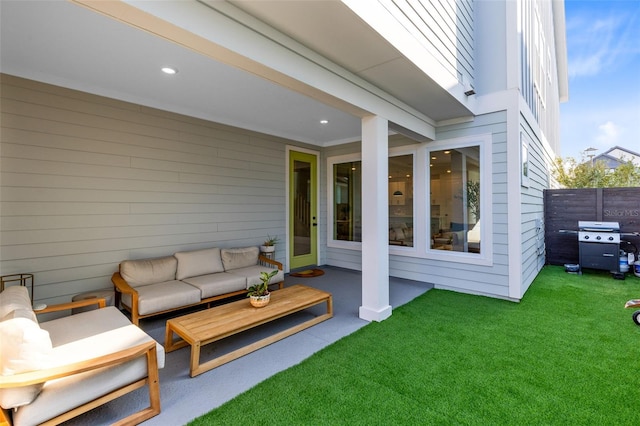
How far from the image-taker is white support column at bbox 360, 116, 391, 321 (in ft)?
11.2

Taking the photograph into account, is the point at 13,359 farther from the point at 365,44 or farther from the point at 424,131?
the point at 424,131

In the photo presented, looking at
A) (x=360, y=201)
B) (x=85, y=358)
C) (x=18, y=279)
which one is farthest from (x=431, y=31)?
(x=18, y=279)

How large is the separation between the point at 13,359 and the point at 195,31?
2151 mm

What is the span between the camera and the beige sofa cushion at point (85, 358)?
160 centimetres

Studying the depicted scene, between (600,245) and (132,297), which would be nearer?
(132,297)

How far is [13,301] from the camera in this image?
6.68ft

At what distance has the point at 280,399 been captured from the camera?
6.66 feet

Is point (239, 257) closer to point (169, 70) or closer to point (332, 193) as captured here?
point (332, 193)

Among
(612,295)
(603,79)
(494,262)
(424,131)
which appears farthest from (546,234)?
(603,79)

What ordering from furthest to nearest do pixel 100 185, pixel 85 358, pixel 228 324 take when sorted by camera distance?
pixel 100 185 → pixel 228 324 → pixel 85 358

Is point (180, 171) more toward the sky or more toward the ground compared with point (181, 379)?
more toward the sky

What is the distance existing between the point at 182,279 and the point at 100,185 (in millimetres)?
1558

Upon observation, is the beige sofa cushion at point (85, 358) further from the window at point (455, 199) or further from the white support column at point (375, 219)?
the window at point (455, 199)

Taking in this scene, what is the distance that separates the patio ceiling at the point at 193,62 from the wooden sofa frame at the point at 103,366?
7.54 feet
